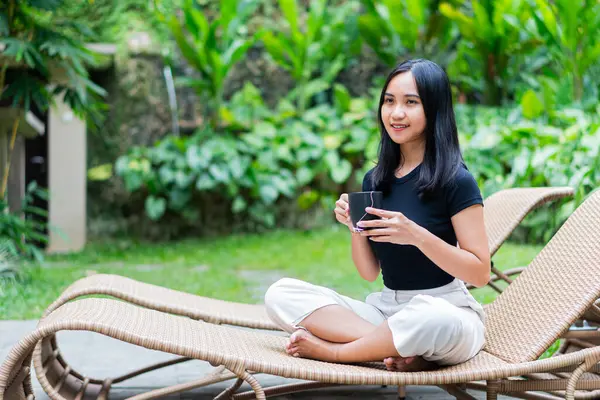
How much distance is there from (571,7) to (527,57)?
1748 mm

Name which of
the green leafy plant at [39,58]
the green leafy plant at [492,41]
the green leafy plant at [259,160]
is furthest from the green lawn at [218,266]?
the green leafy plant at [492,41]

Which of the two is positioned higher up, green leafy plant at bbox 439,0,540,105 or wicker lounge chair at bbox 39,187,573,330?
green leafy plant at bbox 439,0,540,105

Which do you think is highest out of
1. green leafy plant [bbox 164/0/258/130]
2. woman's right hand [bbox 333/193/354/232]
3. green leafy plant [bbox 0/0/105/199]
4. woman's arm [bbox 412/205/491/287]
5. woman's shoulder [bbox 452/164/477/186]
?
green leafy plant [bbox 164/0/258/130]

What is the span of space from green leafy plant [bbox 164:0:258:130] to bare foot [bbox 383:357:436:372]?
285 inches

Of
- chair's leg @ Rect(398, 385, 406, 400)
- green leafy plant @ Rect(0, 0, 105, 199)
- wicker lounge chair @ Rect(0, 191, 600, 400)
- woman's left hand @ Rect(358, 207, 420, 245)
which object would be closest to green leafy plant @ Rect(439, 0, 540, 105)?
green leafy plant @ Rect(0, 0, 105, 199)

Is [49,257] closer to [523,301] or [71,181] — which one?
[71,181]

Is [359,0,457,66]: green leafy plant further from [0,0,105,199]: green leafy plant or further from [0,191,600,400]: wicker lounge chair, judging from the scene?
[0,191,600,400]: wicker lounge chair

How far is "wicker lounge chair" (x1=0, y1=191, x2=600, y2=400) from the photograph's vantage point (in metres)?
2.04

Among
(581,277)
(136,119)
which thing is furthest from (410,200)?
→ (136,119)

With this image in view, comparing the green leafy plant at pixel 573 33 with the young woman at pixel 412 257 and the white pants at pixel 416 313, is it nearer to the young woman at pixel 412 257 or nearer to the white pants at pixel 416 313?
the young woman at pixel 412 257

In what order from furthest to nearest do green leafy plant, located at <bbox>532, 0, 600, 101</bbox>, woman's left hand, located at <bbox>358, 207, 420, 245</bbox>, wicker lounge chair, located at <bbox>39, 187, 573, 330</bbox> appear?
1. green leafy plant, located at <bbox>532, 0, 600, 101</bbox>
2. wicker lounge chair, located at <bbox>39, 187, 573, 330</bbox>
3. woman's left hand, located at <bbox>358, 207, 420, 245</bbox>

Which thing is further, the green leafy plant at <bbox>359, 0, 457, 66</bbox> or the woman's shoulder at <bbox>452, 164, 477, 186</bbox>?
the green leafy plant at <bbox>359, 0, 457, 66</bbox>

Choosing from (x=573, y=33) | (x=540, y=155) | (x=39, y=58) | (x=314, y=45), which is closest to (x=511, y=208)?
(x=39, y=58)

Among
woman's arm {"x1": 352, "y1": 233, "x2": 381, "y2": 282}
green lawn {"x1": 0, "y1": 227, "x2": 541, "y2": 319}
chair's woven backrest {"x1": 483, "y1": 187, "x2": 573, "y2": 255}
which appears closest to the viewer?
woman's arm {"x1": 352, "y1": 233, "x2": 381, "y2": 282}
